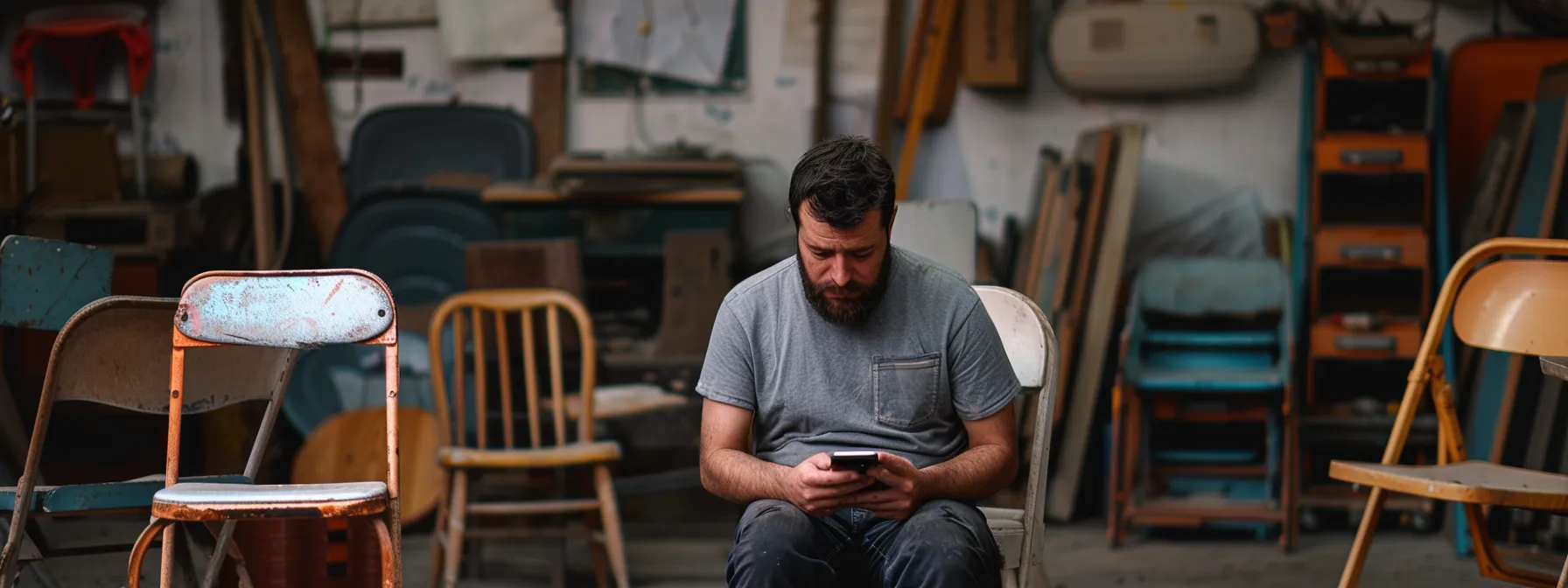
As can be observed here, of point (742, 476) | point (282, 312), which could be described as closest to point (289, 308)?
point (282, 312)

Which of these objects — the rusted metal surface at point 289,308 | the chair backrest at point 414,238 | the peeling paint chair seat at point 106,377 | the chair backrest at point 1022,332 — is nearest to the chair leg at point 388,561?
the rusted metal surface at point 289,308

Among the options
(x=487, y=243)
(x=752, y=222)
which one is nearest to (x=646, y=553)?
(x=487, y=243)

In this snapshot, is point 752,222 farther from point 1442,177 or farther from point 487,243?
point 1442,177

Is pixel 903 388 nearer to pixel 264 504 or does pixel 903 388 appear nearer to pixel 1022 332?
pixel 1022 332

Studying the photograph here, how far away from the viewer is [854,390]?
2.34 m

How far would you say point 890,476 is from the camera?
2.20 m

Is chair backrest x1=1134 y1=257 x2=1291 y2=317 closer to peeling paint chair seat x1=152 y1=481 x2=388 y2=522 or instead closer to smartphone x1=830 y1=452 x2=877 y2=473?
smartphone x1=830 y1=452 x2=877 y2=473

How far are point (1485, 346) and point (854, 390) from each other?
5.04ft

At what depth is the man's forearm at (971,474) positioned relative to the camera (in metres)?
2.26

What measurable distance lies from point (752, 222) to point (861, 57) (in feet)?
2.46

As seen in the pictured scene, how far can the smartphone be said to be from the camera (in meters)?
2.14

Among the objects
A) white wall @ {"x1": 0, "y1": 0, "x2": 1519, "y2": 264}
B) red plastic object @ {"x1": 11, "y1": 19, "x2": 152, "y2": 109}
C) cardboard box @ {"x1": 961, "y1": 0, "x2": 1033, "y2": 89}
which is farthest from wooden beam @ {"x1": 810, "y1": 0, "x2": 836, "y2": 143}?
red plastic object @ {"x1": 11, "y1": 19, "x2": 152, "y2": 109}

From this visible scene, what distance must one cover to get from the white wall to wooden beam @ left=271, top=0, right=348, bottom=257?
107 millimetres

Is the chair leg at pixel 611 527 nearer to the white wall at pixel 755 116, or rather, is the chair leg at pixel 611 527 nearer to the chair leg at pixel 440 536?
the chair leg at pixel 440 536
